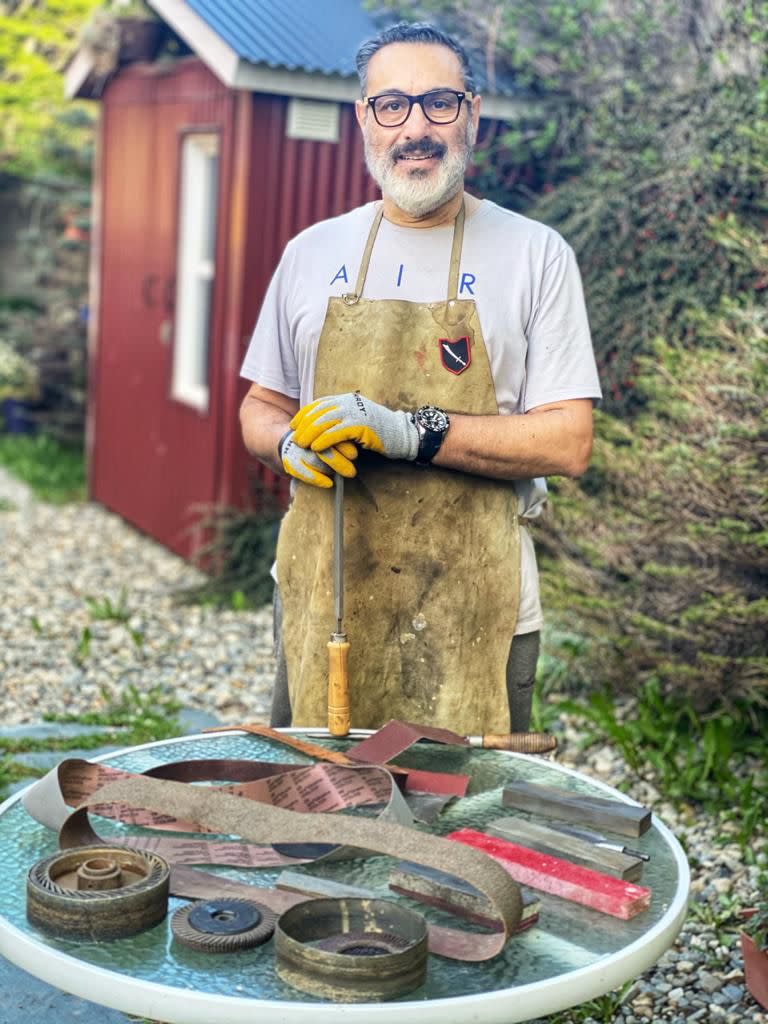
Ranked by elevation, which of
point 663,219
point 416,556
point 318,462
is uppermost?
point 663,219

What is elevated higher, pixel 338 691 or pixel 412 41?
pixel 412 41

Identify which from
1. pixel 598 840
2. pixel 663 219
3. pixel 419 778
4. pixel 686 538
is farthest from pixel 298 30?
pixel 598 840

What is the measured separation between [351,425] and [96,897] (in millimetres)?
1069

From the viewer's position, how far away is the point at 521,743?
2.52 m

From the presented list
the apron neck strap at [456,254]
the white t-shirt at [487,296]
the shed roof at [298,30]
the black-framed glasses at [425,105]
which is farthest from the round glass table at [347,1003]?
the shed roof at [298,30]

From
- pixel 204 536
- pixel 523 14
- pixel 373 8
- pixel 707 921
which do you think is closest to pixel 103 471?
pixel 204 536

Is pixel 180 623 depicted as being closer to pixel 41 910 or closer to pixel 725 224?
pixel 725 224

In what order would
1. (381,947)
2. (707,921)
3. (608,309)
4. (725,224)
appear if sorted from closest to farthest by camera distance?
(381,947) < (707,921) < (725,224) < (608,309)

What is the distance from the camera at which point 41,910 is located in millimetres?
1728

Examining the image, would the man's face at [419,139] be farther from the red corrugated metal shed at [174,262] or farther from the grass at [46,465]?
the grass at [46,465]

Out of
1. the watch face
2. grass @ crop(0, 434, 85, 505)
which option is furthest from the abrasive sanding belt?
grass @ crop(0, 434, 85, 505)

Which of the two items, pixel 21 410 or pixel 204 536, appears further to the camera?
pixel 21 410

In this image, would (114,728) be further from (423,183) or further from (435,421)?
(423,183)

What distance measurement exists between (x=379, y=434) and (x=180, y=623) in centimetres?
462
